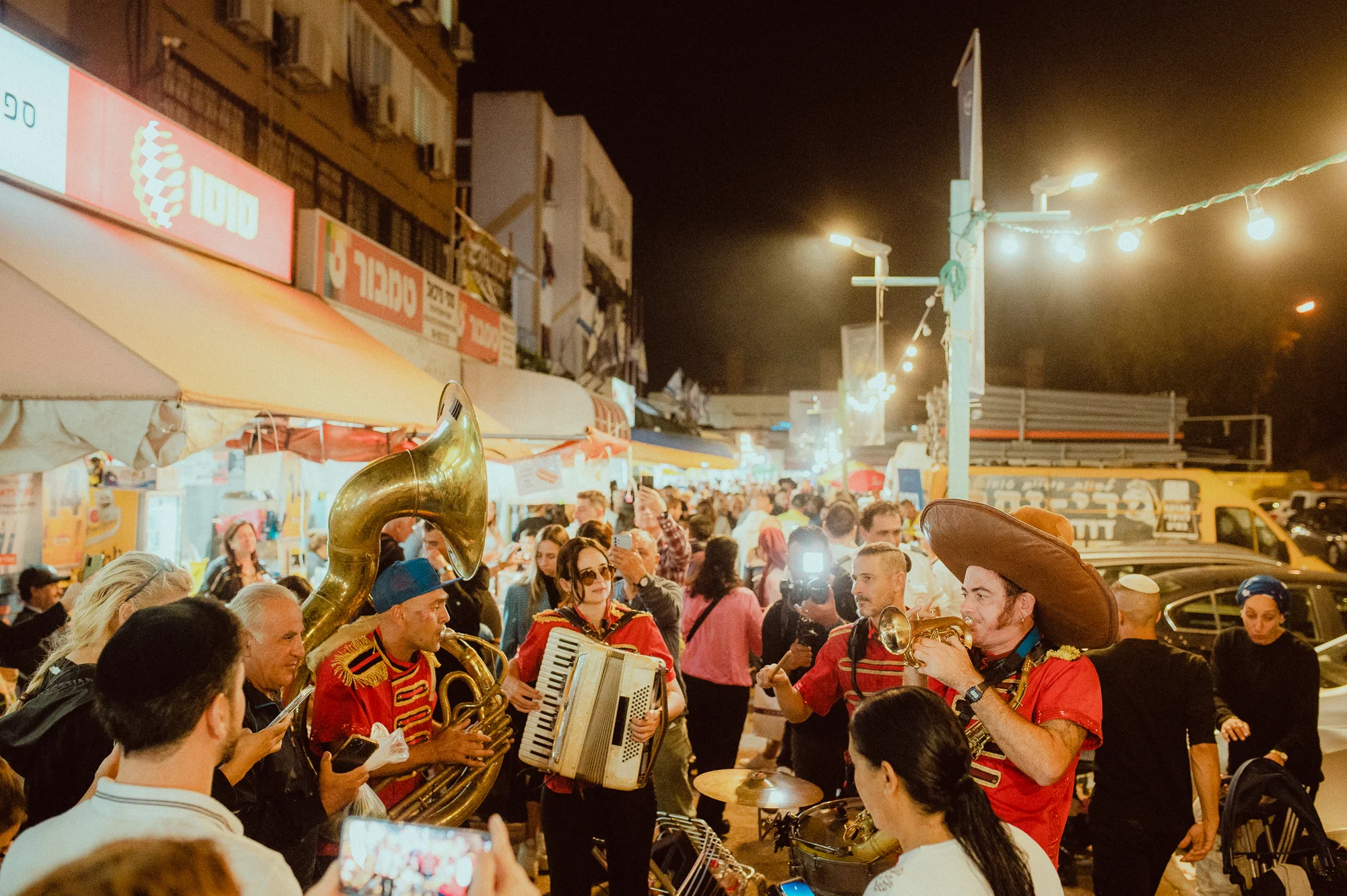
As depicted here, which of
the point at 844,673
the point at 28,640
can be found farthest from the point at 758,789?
the point at 28,640

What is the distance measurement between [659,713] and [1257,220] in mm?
6092

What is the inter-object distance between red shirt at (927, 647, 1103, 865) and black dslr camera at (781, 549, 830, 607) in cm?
259

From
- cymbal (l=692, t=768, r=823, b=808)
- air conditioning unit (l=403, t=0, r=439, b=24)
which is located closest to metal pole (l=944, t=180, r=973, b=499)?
cymbal (l=692, t=768, r=823, b=808)

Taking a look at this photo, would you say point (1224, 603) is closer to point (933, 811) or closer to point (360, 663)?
point (933, 811)

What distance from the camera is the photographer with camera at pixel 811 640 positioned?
5.02m

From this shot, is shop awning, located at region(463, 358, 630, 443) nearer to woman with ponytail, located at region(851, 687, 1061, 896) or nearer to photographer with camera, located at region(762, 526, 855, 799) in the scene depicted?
photographer with camera, located at region(762, 526, 855, 799)

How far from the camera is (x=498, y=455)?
1041 cm

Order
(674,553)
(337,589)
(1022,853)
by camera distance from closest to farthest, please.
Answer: (1022,853) < (337,589) < (674,553)

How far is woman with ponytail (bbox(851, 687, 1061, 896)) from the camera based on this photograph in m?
2.09

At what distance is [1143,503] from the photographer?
13.5 m

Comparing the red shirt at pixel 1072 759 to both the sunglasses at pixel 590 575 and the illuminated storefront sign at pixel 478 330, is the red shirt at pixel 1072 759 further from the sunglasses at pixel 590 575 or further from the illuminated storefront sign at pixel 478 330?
the illuminated storefront sign at pixel 478 330

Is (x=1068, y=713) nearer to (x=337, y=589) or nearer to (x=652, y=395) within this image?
(x=337, y=589)

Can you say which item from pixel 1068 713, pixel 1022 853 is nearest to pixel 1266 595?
pixel 1068 713

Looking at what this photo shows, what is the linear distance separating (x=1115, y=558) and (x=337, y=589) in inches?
283
